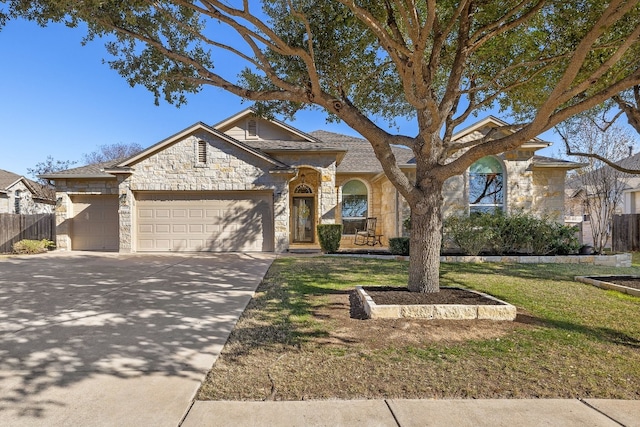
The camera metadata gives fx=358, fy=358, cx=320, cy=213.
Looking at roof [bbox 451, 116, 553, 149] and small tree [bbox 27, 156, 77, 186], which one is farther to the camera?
small tree [bbox 27, 156, 77, 186]

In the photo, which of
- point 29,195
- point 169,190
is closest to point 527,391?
point 169,190

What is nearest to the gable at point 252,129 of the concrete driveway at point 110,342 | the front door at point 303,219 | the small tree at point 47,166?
the front door at point 303,219

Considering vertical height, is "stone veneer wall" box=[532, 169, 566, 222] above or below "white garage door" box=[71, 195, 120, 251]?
above

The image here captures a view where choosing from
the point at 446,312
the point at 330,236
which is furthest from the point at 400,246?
the point at 446,312

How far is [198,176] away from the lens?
1349 centimetres

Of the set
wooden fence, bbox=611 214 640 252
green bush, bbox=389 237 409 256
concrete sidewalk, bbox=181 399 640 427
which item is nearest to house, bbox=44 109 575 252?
green bush, bbox=389 237 409 256

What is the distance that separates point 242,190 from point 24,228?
392 inches

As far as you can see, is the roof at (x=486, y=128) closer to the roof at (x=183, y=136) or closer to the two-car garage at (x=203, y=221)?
the roof at (x=183, y=136)

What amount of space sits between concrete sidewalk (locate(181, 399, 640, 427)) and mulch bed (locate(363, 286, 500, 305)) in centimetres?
238

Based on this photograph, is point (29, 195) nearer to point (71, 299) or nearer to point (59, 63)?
point (59, 63)

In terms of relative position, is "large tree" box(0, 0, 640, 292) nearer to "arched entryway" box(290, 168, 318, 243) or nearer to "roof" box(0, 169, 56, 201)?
"arched entryway" box(290, 168, 318, 243)

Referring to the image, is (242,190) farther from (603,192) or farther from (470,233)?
(603,192)

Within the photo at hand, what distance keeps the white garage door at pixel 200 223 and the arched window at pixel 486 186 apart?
330 inches

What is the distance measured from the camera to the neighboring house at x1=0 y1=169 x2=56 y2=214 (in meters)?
22.8
